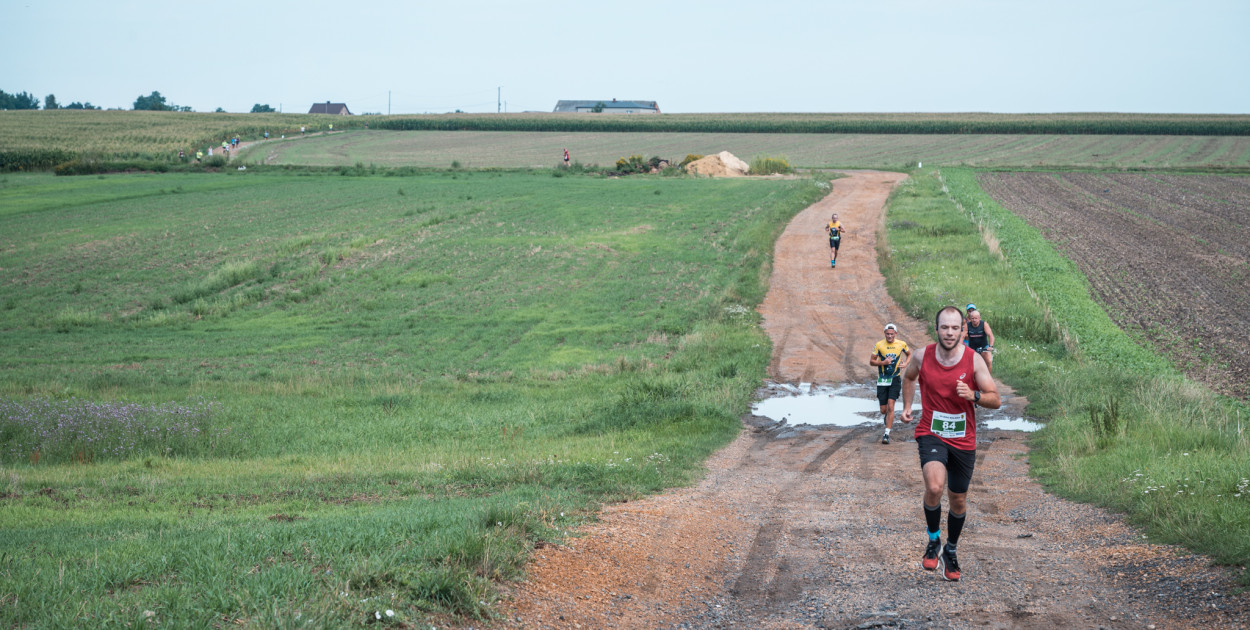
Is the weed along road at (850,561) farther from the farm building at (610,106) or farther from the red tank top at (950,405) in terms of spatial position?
the farm building at (610,106)

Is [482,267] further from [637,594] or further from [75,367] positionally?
[637,594]

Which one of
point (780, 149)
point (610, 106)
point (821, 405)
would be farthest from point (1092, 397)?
point (610, 106)

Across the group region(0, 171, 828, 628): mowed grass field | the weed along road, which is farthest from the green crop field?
the weed along road

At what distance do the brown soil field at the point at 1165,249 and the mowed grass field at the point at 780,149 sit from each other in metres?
16.7

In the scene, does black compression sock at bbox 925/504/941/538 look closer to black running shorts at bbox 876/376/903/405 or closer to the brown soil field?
black running shorts at bbox 876/376/903/405

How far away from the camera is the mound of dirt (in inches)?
2707

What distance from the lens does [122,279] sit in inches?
1289

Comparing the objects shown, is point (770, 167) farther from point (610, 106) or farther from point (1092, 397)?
point (610, 106)

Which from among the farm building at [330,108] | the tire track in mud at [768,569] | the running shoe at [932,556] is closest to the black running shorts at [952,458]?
the running shoe at [932,556]

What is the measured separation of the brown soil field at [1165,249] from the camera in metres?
20.3

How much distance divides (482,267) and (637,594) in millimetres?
27752

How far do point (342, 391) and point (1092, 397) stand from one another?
14128 mm

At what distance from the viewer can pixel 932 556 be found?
7773 mm

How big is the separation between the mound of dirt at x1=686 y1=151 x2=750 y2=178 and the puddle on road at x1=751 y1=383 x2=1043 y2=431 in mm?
51226
